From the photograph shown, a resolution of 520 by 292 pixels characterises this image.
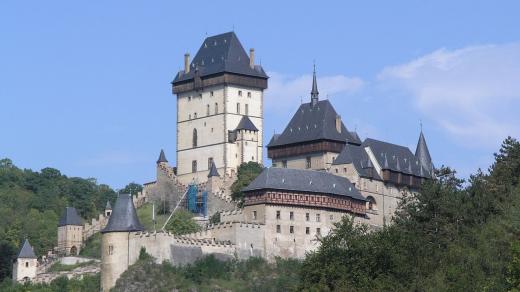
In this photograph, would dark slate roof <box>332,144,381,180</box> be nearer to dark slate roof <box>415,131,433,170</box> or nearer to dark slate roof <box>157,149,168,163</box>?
dark slate roof <box>415,131,433,170</box>

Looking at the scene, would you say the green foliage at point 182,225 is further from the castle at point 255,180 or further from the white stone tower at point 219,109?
the white stone tower at point 219,109

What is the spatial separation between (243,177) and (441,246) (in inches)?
1255

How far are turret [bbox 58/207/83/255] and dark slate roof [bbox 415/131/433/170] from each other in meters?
25.7

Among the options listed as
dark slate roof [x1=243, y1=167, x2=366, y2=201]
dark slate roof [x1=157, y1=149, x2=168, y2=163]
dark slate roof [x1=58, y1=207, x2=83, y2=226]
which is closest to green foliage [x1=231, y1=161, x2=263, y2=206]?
dark slate roof [x1=243, y1=167, x2=366, y2=201]

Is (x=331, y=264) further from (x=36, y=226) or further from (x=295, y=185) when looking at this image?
(x=36, y=226)

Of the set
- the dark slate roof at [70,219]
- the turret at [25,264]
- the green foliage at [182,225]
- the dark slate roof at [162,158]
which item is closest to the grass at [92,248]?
the dark slate roof at [70,219]

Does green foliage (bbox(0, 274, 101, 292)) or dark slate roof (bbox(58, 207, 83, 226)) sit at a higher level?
dark slate roof (bbox(58, 207, 83, 226))

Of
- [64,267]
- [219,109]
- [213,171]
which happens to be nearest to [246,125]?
[219,109]

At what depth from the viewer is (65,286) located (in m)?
103

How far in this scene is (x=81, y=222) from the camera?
11575cm

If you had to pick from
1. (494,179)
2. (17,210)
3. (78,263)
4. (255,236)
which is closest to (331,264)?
(494,179)

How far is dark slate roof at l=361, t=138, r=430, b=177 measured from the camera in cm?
11800

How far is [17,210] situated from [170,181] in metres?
17.0

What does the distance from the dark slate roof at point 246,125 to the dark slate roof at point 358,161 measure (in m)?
8.08
